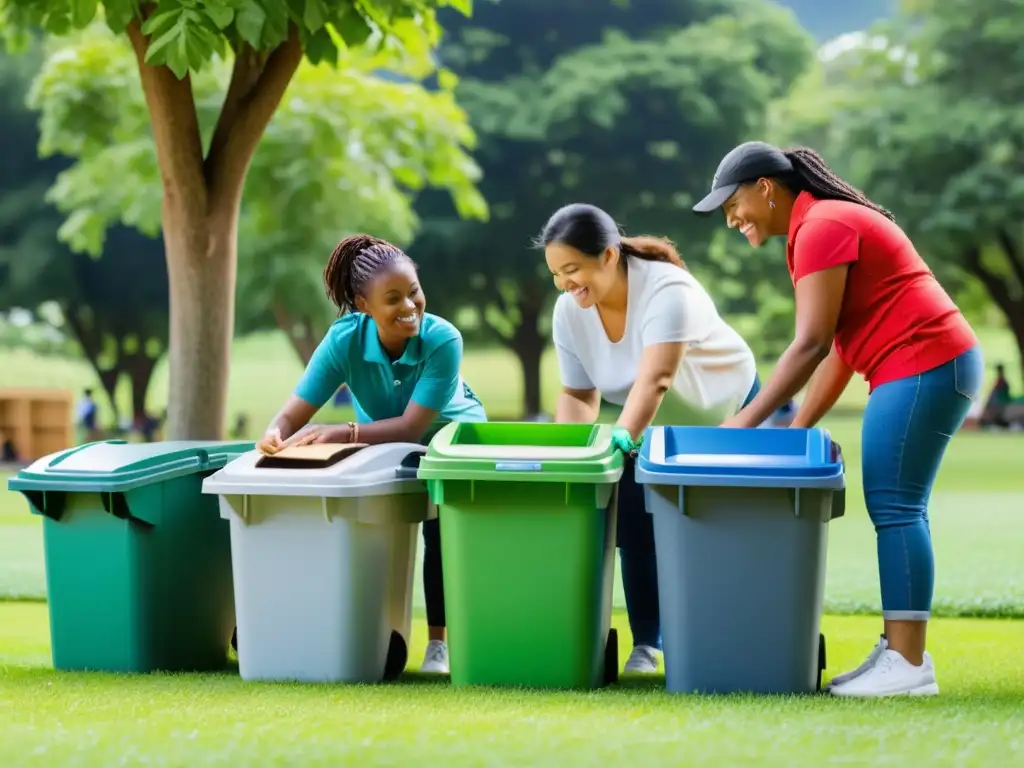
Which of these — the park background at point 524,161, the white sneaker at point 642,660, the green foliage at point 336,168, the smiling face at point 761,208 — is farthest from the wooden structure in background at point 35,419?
the smiling face at point 761,208

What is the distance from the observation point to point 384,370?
5.58 meters

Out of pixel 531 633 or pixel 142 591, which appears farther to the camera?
pixel 142 591

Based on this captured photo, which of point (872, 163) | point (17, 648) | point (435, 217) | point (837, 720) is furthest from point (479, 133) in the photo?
point (837, 720)

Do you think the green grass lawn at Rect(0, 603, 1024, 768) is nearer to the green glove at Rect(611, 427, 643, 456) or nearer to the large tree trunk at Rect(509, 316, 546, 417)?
the green glove at Rect(611, 427, 643, 456)

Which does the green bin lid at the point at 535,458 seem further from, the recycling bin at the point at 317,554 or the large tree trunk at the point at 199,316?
the large tree trunk at the point at 199,316

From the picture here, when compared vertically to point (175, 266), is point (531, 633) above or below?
below

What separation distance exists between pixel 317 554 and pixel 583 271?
141 centimetres

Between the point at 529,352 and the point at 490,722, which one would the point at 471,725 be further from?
the point at 529,352

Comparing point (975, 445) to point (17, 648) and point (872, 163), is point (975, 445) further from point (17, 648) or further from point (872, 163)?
point (17, 648)

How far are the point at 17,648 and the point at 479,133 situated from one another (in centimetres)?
2605

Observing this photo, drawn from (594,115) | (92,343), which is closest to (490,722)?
(594,115)

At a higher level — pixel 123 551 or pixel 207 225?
pixel 207 225

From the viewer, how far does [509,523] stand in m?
5.01

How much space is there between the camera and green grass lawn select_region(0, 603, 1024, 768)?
3.86 meters
